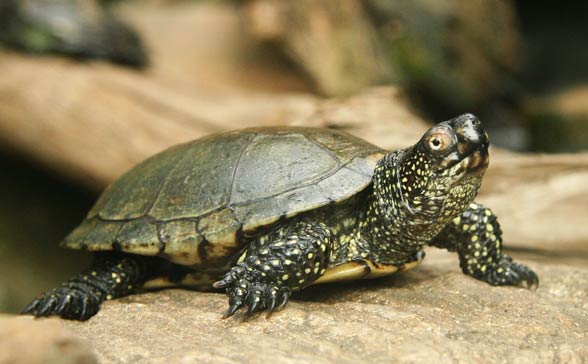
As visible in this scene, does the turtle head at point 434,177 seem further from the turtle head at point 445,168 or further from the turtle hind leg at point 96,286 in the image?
the turtle hind leg at point 96,286

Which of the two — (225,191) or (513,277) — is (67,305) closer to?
(225,191)

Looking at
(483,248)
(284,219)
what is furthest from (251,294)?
(483,248)

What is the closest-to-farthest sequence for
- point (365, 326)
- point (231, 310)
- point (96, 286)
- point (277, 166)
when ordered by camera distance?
point (365, 326) → point (231, 310) → point (277, 166) → point (96, 286)

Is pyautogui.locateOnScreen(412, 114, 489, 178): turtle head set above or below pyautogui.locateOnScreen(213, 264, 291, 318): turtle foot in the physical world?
above

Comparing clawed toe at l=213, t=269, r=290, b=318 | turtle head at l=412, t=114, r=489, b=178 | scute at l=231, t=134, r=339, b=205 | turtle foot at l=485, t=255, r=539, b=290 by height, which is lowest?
clawed toe at l=213, t=269, r=290, b=318

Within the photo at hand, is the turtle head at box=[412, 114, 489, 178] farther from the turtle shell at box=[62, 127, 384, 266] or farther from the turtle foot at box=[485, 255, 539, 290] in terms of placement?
the turtle foot at box=[485, 255, 539, 290]

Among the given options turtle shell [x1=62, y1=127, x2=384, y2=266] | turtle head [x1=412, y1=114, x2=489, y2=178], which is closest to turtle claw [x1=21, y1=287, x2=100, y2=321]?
turtle shell [x1=62, y1=127, x2=384, y2=266]
